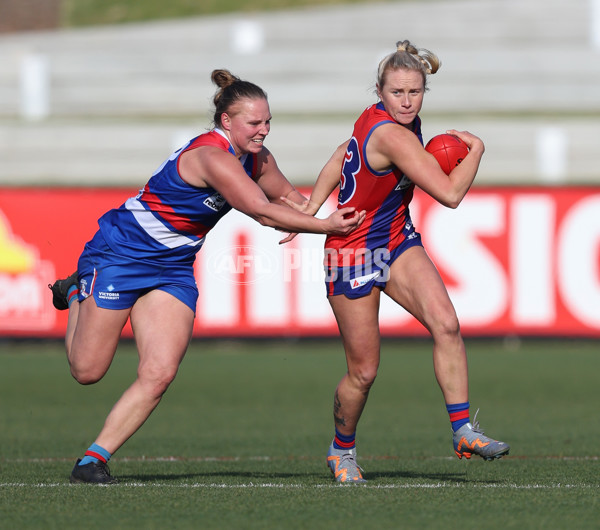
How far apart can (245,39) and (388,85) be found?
1899 centimetres

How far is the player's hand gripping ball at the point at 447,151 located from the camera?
5762 millimetres

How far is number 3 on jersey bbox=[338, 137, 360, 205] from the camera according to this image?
5852 mm

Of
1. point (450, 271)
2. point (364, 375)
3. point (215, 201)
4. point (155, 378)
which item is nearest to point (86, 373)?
point (155, 378)

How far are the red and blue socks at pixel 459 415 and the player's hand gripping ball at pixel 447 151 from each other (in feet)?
4.00

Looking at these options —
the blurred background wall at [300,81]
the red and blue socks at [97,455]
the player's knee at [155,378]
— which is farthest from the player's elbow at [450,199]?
the blurred background wall at [300,81]

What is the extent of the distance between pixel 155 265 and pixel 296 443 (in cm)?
243

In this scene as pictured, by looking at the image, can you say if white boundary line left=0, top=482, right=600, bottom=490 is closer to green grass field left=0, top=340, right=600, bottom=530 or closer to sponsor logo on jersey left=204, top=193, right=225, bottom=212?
green grass field left=0, top=340, right=600, bottom=530

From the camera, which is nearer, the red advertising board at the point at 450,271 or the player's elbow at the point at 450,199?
the player's elbow at the point at 450,199

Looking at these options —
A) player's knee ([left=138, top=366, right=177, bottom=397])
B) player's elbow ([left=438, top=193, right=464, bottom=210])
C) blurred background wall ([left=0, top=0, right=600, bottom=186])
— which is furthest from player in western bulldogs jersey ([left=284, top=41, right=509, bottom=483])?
blurred background wall ([left=0, top=0, right=600, bottom=186])

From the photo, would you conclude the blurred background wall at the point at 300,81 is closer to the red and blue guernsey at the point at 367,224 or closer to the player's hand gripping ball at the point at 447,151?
the red and blue guernsey at the point at 367,224

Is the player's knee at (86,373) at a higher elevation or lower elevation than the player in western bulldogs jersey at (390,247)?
lower

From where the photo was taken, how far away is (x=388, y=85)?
5.69m

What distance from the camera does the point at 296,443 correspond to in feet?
25.7

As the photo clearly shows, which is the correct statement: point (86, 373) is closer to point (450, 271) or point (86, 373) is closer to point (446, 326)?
point (446, 326)
